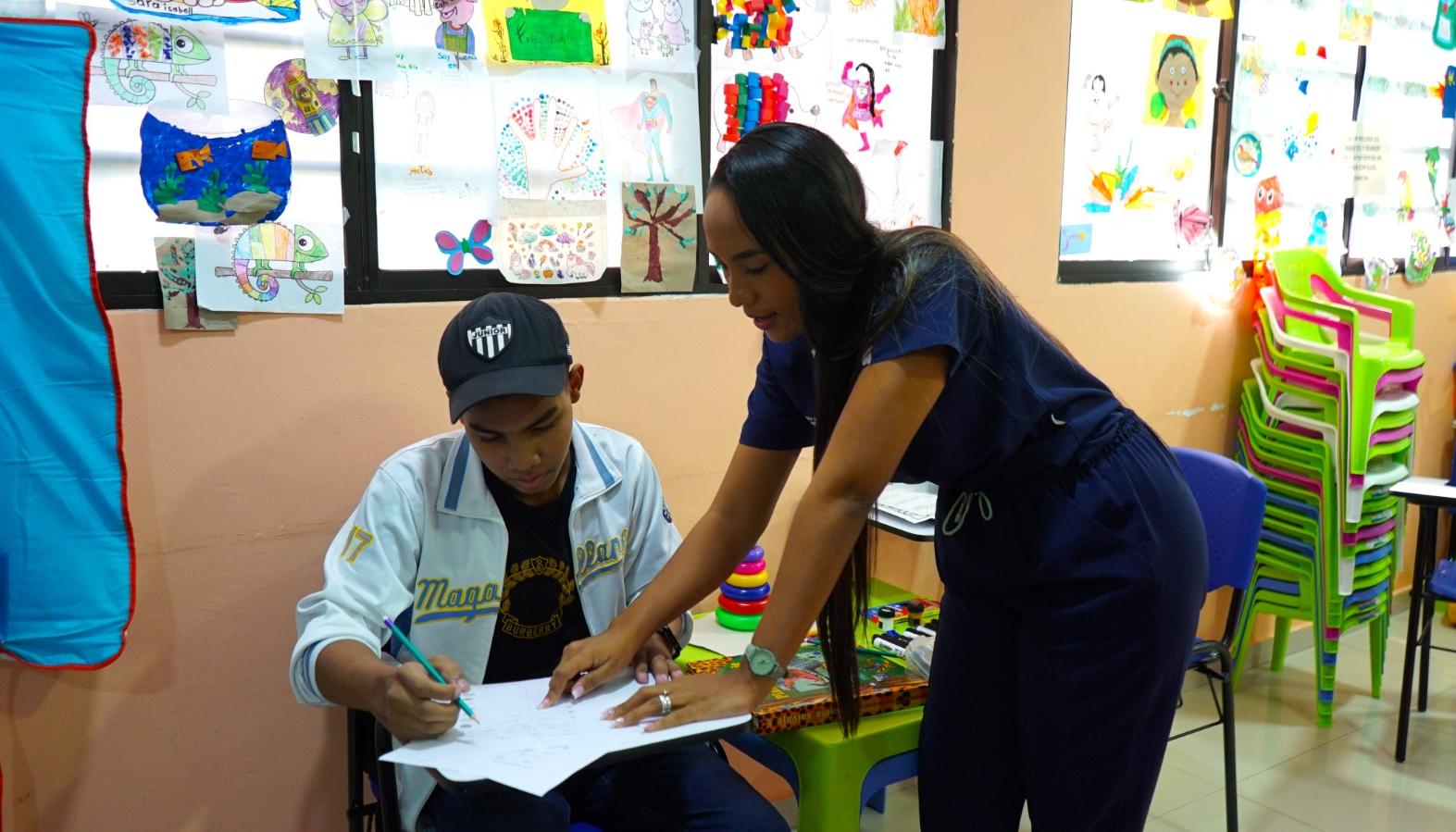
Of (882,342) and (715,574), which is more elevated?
(882,342)

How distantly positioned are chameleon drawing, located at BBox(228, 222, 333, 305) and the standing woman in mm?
820

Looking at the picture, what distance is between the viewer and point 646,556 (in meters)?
1.83

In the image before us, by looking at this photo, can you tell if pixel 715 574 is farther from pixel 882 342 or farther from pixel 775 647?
pixel 882 342

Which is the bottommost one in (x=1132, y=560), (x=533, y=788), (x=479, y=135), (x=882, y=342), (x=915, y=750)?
(x=915, y=750)

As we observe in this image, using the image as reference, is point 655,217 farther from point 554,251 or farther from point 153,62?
point 153,62

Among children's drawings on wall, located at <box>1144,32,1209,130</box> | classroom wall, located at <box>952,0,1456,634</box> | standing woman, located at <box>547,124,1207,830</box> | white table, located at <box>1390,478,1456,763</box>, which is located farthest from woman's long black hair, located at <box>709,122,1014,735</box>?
white table, located at <box>1390,478,1456,763</box>

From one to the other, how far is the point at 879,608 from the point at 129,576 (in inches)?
54.7

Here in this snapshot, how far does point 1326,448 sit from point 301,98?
289cm

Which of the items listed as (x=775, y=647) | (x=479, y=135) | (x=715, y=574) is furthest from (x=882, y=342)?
(x=479, y=135)

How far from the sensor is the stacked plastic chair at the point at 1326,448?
3.30 metres

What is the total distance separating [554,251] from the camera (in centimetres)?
221

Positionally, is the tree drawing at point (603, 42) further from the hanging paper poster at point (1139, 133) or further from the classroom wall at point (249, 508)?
the hanging paper poster at point (1139, 133)

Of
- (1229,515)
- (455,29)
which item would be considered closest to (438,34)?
(455,29)

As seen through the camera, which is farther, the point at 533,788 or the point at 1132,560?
the point at 1132,560
